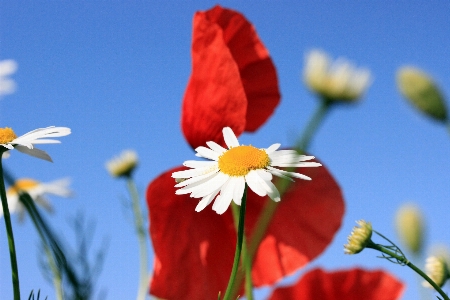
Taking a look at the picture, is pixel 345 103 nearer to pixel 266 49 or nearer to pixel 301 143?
pixel 301 143

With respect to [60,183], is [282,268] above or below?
below

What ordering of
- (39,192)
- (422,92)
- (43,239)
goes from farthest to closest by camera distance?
(39,192)
(422,92)
(43,239)

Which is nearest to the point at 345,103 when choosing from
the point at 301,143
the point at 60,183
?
the point at 301,143

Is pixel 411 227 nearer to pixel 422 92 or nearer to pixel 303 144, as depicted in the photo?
pixel 422 92

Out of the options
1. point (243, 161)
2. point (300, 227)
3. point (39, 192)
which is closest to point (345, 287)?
point (300, 227)

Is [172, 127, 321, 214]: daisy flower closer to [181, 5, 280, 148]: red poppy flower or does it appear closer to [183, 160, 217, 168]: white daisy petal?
[183, 160, 217, 168]: white daisy petal

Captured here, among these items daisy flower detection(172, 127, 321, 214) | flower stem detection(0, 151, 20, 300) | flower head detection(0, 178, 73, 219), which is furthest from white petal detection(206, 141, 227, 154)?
flower head detection(0, 178, 73, 219)
